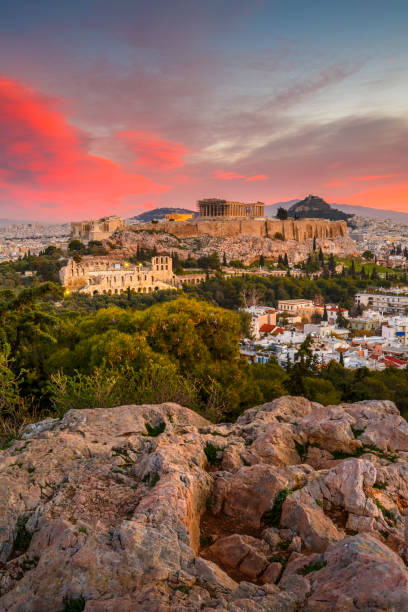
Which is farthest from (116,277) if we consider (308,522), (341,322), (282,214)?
(282,214)

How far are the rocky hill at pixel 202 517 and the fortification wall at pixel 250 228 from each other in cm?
8385

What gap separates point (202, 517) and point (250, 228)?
323 ft

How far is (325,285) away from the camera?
251 ft

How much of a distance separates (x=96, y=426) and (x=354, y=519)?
149 inches

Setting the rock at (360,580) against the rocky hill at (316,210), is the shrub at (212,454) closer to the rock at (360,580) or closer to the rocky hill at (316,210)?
the rock at (360,580)

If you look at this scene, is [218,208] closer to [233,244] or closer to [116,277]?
[233,244]

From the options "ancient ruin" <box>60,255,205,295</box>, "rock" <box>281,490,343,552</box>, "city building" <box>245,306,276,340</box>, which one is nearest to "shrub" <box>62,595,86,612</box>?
"rock" <box>281,490,343,552</box>

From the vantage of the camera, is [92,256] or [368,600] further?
[92,256]

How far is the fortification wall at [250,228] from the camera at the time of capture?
93062 millimetres

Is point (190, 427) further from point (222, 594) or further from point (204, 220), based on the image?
point (204, 220)

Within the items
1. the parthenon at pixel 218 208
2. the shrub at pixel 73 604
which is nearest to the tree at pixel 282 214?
the parthenon at pixel 218 208

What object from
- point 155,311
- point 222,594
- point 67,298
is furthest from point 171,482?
point 67,298

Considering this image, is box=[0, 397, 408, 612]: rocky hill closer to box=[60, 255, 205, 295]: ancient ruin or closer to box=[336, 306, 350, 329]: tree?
box=[60, 255, 205, 295]: ancient ruin

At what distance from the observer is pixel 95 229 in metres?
84.4
